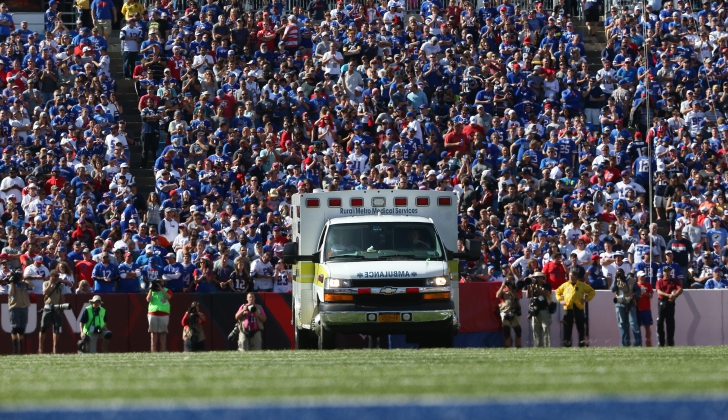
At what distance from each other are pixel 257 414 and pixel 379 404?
2.03 ft

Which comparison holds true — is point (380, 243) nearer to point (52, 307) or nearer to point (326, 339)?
point (326, 339)

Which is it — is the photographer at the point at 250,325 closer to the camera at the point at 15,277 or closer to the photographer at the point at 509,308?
the camera at the point at 15,277

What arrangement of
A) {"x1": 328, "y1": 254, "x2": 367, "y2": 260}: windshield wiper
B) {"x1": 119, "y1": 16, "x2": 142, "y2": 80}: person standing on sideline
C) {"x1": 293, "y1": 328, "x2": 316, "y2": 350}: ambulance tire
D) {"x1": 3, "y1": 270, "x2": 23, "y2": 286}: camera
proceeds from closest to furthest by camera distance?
{"x1": 328, "y1": 254, "x2": 367, "y2": 260}: windshield wiper → {"x1": 293, "y1": 328, "x2": 316, "y2": 350}: ambulance tire → {"x1": 3, "y1": 270, "x2": 23, "y2": 286}: camera → {"x1": 119, "y1": 16, "x2": 142, "y2": 80}: person standing on sideline

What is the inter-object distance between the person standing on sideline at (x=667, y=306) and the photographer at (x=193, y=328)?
25.3ft

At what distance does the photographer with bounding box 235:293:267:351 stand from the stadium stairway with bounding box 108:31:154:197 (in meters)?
6.10

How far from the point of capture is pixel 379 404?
6.37m

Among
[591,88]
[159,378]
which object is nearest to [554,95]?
[591,88]

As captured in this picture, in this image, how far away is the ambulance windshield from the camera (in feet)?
54.7

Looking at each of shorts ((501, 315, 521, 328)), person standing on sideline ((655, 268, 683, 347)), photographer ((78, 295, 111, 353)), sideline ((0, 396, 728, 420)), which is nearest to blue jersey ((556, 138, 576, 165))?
person standing on sideline ((655, 268, 683, 347))

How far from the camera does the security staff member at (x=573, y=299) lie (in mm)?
21219

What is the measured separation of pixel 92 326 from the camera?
20.2 m

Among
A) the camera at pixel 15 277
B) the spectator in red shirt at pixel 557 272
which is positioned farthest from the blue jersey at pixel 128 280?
the spectator in red shirt at pixel 557 272

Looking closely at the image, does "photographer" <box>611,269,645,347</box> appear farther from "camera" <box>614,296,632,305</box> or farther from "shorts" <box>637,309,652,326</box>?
"shorts" <box>637,309,652,326</box>

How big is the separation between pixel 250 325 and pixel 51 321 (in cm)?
330
